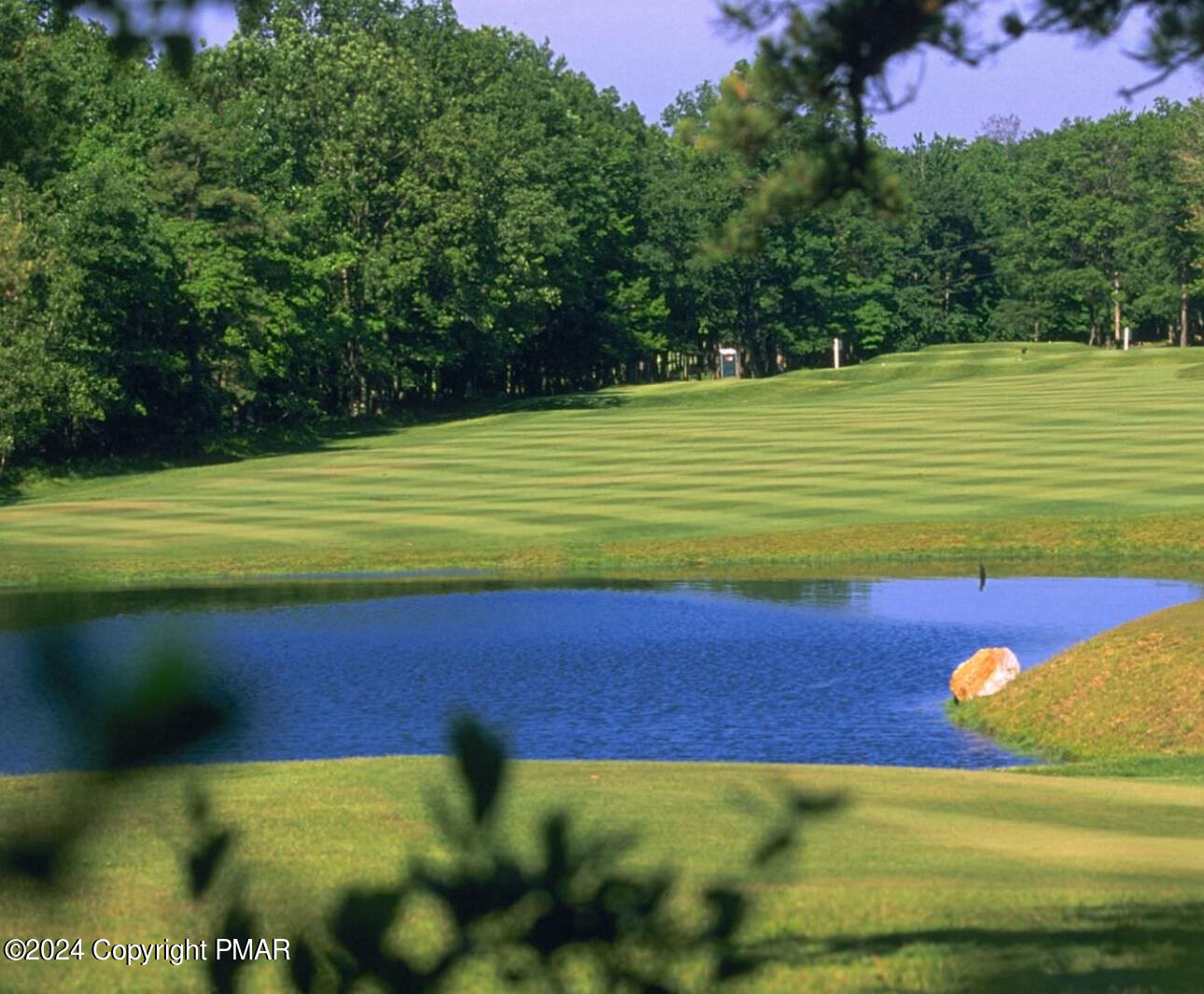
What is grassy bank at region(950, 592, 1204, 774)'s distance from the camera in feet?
57.7

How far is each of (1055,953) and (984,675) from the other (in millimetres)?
13408

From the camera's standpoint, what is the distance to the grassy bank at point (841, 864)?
22.2 ft

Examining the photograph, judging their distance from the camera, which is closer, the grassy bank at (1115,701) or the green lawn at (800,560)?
the green lawn at (800,560)

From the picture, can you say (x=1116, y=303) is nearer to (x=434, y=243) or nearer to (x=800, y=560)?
(x=434, y=243)

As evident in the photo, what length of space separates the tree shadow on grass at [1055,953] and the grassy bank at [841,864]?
0.05 feet

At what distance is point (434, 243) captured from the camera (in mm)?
73062

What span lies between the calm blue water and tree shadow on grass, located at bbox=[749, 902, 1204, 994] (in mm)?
6991

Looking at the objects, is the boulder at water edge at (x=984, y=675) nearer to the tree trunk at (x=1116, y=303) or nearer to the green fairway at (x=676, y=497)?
the green fairway at (x=676, y=497)

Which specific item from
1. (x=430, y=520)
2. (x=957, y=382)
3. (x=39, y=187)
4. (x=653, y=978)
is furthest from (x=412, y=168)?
(x=653, y=978)

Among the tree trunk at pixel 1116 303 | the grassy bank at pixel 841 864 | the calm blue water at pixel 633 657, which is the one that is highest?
the tree trunk at pixel 1116 303

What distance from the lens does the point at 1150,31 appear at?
233 inches

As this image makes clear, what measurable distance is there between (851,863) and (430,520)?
30.4 m

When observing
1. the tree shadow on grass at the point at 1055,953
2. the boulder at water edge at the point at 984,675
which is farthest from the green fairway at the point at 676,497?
the tree shadow on grass at the point at 1055,953

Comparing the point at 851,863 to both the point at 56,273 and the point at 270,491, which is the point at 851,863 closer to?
the point at 270,491
